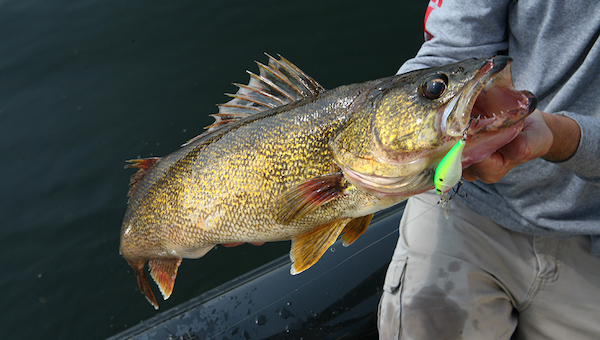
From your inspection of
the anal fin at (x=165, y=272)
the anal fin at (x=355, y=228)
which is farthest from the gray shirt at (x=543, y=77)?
the anal fin at (x=165, y=272)

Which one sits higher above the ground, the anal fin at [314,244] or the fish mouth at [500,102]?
the fish mouth at [500,102]

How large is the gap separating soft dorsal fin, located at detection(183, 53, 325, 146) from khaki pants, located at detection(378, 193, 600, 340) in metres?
0.92

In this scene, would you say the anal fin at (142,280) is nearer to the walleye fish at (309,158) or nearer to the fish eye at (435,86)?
the walleye fish at (309,158)

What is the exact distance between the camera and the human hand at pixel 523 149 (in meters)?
1.22

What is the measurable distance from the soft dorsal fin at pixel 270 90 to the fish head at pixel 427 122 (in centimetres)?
34

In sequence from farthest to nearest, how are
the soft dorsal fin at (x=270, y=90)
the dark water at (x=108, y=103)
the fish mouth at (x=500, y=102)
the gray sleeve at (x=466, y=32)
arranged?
the dark water at (x=108, y=103), the gray sleeve at (x=466, y=32), the soft dorsal fin at (x=270, y=90), the fish mouth at (x=500, y=102)

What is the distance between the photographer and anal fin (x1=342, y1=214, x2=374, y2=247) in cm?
151

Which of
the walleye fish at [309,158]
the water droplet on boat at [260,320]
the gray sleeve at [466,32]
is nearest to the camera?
the walleye fish at [309,158]

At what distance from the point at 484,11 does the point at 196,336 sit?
2021 mm

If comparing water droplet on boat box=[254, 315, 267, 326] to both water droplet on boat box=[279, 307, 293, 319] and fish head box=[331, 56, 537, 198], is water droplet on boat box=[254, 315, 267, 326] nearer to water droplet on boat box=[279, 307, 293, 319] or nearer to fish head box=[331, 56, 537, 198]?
water droplet on boat box=[279, 307, 293, 319]

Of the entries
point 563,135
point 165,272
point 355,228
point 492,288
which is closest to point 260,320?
point 165,272

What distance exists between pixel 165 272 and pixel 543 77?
1832 millimetres

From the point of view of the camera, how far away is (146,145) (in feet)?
13.3

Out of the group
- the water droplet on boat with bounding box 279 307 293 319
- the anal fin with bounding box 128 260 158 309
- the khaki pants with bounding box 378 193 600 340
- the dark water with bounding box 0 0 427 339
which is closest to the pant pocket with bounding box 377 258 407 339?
the khaki pants with bounding box 378 193 600 340
